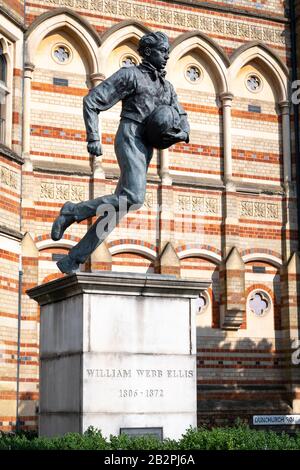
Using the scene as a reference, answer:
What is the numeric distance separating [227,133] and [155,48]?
10851mm

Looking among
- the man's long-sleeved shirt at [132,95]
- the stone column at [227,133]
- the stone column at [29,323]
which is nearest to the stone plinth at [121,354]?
the man's long-sleeved shirt at [132,95]

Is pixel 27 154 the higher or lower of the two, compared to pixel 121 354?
higher

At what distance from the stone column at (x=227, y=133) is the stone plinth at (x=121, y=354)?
11.0 metres

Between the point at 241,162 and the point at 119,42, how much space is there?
3763 millimetres

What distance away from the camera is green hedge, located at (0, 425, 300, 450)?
741 cm

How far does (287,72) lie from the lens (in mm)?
20781

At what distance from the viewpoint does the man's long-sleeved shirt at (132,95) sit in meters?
8.91

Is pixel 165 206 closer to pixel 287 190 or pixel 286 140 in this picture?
pixel 287 190

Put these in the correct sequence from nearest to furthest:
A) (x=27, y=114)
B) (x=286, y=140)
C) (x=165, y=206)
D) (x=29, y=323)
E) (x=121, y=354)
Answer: (x=121, y=354) < (x=29, y=323) < (x=27, y=114) < (x=165, y=206) < (x=286, y=140)

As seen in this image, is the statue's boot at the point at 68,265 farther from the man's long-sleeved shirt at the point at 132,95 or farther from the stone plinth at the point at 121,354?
the man's long-sleeved shirt at the point at 132,95

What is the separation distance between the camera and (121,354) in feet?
28.0

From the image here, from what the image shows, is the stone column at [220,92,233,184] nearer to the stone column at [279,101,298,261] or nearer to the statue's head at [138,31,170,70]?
the stone column at [279,101,298,261]

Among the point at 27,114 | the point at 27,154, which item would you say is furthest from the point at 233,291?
the point at 27,114
